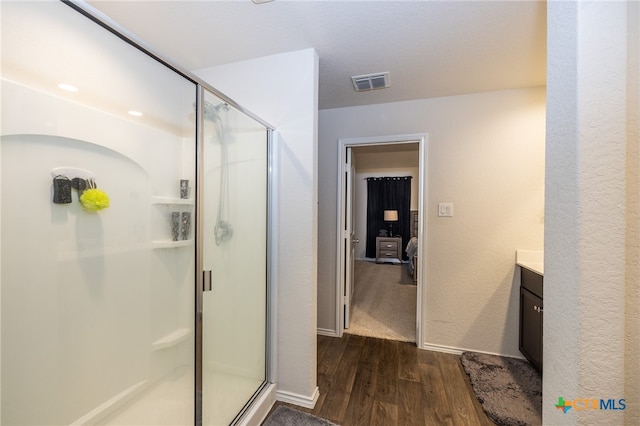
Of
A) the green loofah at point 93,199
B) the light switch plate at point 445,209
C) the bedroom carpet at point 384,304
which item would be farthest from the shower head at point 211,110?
the bedroom carpet at point 384,304

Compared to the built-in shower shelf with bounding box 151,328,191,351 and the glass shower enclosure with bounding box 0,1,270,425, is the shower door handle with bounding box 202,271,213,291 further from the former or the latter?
the built-in shower shelf with bounding box 151,328,191,351

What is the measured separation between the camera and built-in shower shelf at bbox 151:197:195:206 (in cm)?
126

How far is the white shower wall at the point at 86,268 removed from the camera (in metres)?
0.93

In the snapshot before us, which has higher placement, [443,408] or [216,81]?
[216,81]

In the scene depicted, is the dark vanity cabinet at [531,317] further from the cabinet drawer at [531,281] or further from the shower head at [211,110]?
the shower head at [211,110]

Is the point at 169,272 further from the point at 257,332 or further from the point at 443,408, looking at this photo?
the point at 443,408

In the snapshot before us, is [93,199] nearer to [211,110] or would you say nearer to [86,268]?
[86,268]

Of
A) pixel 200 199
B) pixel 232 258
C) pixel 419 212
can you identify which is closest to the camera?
pixel 200 199

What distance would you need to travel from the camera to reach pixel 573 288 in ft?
2.43

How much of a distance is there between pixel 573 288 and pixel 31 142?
1887mm

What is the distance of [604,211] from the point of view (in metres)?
0.70

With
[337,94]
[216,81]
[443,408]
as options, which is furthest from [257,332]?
[337,94]

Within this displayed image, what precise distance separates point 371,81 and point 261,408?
2.54 metres

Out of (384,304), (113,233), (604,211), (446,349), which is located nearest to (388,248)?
(384,304)
